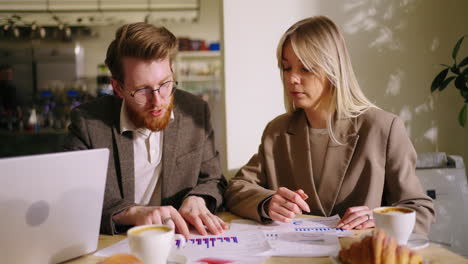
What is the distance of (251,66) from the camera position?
220 cm

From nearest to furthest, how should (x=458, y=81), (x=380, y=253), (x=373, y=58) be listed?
(x=380, y=253) < (x=458, y=81) < (x=373, y=58)

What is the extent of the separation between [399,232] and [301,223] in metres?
0.37

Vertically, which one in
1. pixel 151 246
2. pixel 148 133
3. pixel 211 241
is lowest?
pixel 211 241

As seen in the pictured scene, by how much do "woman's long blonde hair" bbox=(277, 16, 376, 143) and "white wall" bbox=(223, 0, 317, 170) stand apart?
534 mm

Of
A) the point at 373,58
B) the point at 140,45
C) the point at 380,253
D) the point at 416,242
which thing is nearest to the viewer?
the point at 380,253

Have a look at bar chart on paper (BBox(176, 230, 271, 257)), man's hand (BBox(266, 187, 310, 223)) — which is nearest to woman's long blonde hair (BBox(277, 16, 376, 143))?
man's hand (BBox(266, 187, 310, 223))

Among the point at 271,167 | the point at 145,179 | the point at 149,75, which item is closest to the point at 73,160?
the point at 149,75

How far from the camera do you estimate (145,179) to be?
164cm

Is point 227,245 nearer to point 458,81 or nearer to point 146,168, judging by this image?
point 146,168

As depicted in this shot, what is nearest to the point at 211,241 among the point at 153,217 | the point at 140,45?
the point at 153,217

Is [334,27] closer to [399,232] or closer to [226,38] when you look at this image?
[226,38]

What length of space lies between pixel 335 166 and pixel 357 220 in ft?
1.35

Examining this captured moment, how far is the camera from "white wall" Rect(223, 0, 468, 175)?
2186 millimetres

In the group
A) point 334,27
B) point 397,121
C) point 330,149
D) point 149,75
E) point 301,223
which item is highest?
point 334,27
